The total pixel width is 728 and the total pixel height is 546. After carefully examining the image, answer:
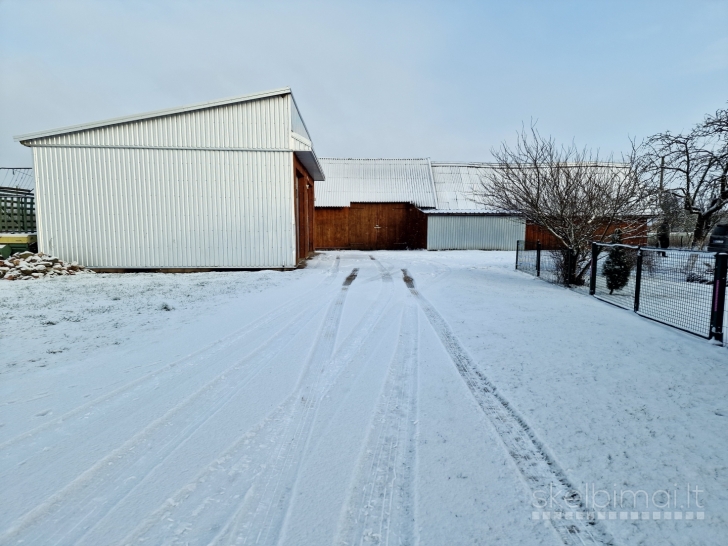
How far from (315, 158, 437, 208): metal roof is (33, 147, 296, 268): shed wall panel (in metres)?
13.8

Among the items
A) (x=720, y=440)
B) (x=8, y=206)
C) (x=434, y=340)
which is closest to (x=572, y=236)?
(x=434, y=340)

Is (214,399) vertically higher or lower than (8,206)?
lower

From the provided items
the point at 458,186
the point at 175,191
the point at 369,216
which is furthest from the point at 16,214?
the point at 458,186

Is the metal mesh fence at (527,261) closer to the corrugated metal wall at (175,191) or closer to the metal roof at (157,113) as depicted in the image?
the corrugated metal wall at (175,191)

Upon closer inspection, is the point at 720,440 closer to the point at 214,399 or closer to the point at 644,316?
the point at 214,399

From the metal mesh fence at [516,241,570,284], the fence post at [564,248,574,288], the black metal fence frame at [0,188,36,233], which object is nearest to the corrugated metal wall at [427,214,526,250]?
the metal mesh fence at [516,241,570,284]

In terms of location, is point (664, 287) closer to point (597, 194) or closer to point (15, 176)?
point (597, 194)

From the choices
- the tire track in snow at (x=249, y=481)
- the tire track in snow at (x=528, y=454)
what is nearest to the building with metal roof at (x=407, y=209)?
the tire track in snow at (x=528, y=454)

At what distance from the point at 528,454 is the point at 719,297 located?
161 inches

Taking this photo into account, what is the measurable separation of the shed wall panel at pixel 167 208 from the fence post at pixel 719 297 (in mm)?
10300

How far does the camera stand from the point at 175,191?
42.0 ft

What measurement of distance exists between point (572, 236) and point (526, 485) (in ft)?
29.7

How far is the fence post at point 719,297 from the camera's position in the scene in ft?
16.6

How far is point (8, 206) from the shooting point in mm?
14070
